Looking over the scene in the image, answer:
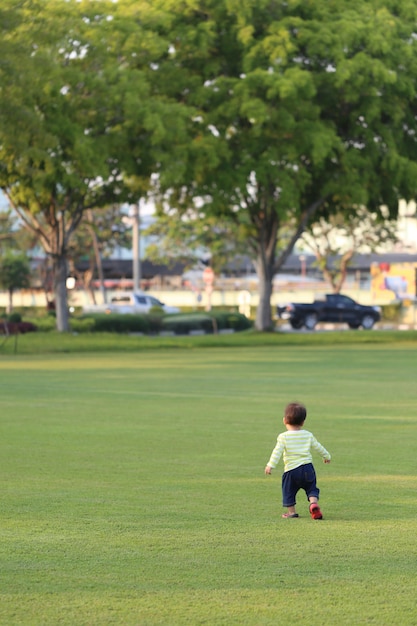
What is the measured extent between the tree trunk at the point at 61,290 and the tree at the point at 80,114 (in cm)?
4

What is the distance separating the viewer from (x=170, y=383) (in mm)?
29453

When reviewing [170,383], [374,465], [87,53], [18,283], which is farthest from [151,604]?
[18,283]

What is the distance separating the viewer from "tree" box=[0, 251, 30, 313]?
93.9m

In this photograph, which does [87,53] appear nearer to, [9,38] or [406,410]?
[9,38]

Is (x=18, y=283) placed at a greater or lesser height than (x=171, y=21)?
lesser

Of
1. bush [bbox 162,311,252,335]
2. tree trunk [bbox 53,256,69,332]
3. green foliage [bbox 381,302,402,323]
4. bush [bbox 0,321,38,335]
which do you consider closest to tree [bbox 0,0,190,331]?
tree trunk [bbox 53,256,69,332]

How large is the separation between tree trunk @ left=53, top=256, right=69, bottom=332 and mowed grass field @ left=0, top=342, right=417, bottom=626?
91.9ft

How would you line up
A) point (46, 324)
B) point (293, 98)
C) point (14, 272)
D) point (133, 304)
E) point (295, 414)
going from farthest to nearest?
point (14, 272) < point (133, 304) < point (46, 324) < point (293, 98) < point (295, 414)

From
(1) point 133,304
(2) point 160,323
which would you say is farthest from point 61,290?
(1) point 133,304

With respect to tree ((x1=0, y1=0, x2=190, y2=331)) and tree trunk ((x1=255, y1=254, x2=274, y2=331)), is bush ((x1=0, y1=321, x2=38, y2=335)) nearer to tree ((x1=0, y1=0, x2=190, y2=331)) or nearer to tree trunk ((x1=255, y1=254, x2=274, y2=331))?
tree ((x1=0, y1=0, x2=190, y2=331))

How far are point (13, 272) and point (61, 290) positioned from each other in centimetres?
4244

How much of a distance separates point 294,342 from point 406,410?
31769 mm

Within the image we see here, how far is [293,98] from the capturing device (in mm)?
50875

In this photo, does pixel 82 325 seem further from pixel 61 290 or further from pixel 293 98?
pixel 293 98
